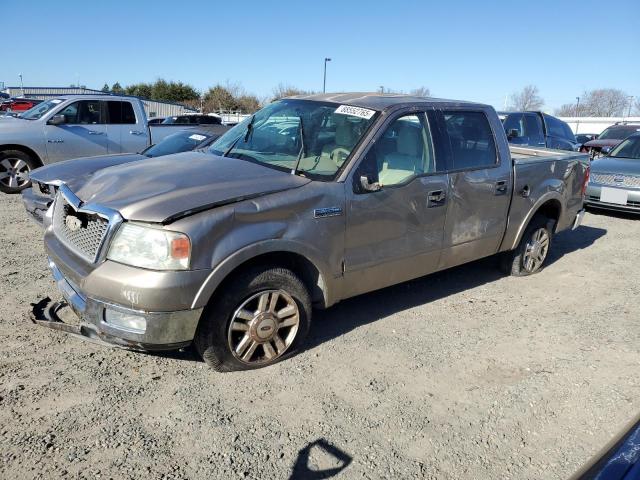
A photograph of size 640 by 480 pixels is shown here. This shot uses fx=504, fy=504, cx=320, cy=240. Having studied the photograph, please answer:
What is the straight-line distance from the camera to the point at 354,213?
3629 millimetres

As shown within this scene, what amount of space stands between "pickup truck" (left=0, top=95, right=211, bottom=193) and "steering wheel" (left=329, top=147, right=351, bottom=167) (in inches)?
287

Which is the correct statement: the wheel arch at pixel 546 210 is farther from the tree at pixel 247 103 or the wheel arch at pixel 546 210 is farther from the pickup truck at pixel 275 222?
the tree at pixel 247 103

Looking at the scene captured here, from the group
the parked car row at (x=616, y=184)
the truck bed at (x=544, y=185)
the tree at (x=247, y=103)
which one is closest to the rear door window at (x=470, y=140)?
the truck bed at (x=544, y=185)

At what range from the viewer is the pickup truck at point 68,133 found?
907 cm

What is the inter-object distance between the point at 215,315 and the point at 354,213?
4.00 ft

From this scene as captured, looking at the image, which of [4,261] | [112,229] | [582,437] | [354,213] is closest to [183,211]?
[112,229]

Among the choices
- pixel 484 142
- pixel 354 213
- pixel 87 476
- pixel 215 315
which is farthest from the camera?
pixel 484 142

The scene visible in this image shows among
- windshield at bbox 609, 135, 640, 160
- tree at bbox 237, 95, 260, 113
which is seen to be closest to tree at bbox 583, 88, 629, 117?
tree at bbox 237, 95, 260, 113

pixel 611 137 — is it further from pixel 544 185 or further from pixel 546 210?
pixel 544 185

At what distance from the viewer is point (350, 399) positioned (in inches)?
126

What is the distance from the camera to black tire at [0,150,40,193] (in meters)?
9.04

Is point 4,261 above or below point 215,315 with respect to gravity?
below

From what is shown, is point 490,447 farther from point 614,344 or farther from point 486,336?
point 614,344

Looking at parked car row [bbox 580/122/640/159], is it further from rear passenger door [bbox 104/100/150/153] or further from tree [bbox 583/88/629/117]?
tree [bbox 583/88/629/117]
